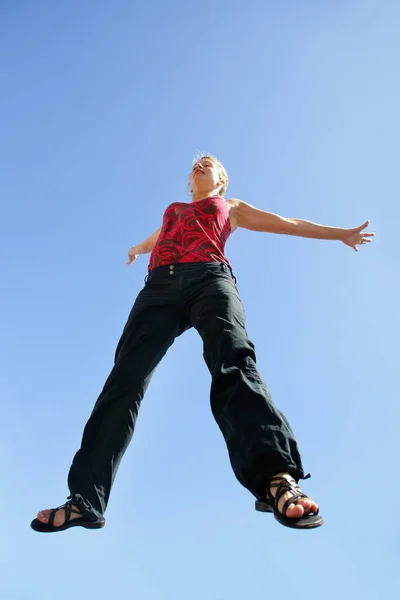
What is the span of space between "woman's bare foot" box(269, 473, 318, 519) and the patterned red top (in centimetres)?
196

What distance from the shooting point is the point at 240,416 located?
300 centimetres

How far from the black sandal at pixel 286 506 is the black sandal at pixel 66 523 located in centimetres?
95

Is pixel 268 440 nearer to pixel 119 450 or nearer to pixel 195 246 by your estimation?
pixel 119 450

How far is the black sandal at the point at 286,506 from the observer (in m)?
2.47

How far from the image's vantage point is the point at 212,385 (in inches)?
129

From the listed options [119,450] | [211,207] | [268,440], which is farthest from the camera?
[211,207]

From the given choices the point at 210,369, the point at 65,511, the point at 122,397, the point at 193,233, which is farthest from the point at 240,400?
the point at 193,233

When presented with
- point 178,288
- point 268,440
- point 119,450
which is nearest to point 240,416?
point 268,440

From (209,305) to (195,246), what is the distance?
2.47 feet

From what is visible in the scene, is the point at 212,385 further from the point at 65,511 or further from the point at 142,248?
the point at 142,248

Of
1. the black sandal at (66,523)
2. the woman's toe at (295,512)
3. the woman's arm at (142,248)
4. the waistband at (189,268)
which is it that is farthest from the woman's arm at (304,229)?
the black sandal at (66,523)

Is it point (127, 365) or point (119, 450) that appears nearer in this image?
point (119, 450)

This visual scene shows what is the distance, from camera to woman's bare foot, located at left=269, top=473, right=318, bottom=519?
Result: 247 centimetres

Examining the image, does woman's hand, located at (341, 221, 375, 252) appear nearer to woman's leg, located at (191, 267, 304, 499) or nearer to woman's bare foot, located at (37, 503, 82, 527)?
woman's leg, located at (191, 267, 304, 499)
